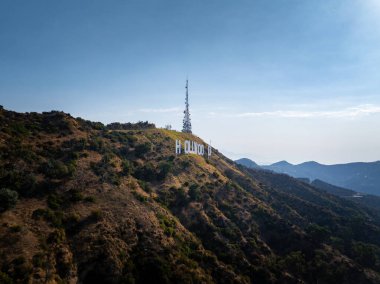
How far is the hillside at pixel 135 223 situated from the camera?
4322 centimetres

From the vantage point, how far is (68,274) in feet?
131

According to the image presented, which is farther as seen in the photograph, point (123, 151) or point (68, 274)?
point (123, 151)

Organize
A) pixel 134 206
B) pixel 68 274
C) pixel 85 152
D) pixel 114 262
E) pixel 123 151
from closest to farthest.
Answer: pixel 68 274 < pixel 114 262 < pixel 134 206 < pixel 85 152 < pixel 123 151

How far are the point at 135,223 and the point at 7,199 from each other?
73.9 ft

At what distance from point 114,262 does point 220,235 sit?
33.4m

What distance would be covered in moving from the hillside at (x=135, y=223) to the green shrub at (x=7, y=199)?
0.14 m

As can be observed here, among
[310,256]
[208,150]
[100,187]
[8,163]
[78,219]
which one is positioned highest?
[208,150]

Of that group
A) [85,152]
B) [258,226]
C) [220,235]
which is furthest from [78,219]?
[258,226]

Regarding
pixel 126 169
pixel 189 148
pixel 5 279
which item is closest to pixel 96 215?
pixel 5 279

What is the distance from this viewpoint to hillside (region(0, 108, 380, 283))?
43.2 m

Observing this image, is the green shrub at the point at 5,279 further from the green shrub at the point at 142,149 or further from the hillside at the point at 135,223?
the green shrub at the point at 142,149

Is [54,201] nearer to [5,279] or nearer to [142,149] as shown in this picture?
[5,279]

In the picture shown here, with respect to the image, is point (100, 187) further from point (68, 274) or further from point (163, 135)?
point (163, 135)

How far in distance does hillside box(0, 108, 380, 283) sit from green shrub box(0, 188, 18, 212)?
14cm
